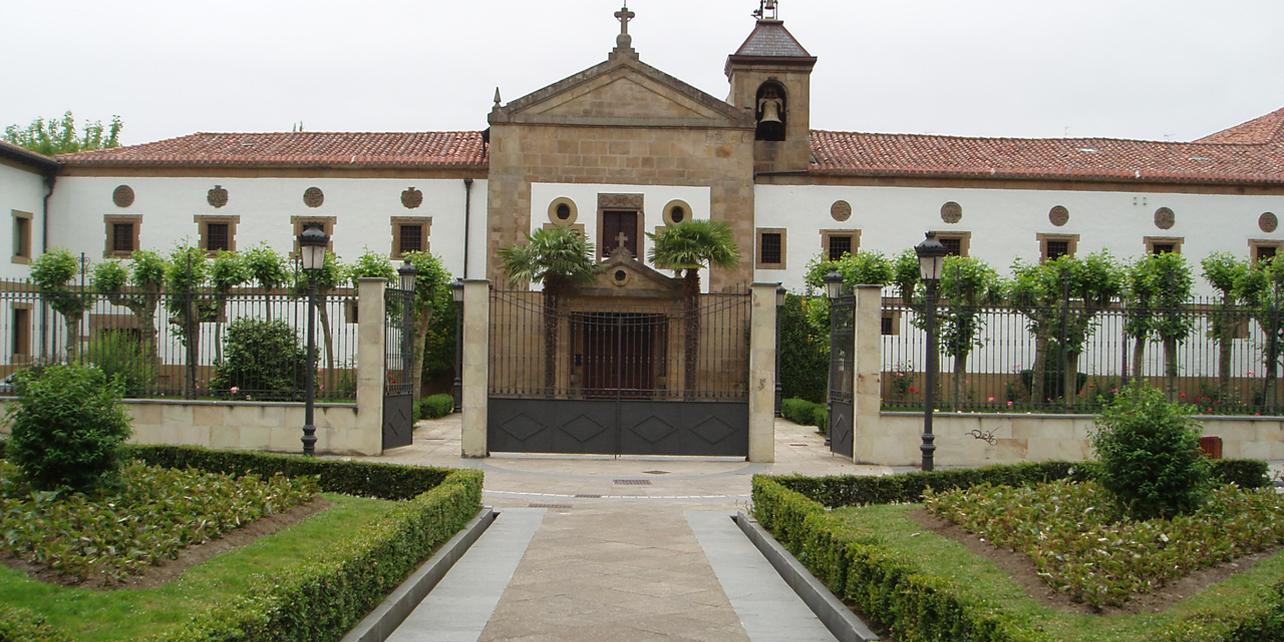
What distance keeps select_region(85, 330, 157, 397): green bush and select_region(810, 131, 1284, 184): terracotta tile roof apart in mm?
18410

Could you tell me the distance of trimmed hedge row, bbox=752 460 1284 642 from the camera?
19.8ft

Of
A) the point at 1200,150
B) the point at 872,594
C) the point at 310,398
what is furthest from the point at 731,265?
the point at 872,594

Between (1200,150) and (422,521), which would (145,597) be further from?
(1200,150)

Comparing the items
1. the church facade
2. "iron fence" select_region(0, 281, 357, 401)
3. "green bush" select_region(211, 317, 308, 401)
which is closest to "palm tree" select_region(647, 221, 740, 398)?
the church facade

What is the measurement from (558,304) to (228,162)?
1089 cm

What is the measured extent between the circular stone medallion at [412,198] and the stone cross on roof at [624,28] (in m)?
6.84

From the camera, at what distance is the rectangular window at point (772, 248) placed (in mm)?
32344

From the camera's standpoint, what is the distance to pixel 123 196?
3291 cm

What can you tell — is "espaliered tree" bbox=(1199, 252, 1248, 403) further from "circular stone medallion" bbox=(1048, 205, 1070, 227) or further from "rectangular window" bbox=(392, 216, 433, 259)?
"rectangular window" bbox=(392, 216, 433, 259)

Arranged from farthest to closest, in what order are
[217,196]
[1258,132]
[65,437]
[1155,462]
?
[1258,132] < [217,196] < [1155,462] < [65,437]

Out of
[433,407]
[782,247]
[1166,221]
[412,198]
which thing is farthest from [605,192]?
[1166,221]

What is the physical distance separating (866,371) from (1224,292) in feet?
52.4

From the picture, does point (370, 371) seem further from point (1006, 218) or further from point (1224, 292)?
point (1224, 292)

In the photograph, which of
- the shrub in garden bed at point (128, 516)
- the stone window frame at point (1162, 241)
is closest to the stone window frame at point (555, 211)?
the stone window frame at point (1162, 241)
